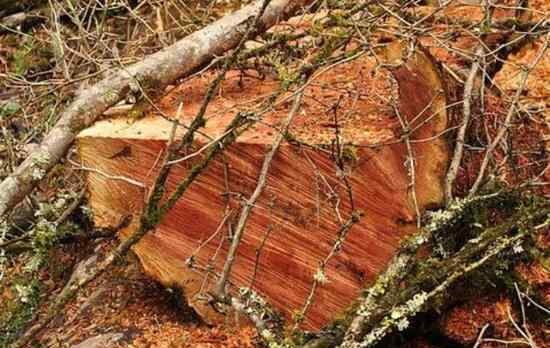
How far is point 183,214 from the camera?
107 inches

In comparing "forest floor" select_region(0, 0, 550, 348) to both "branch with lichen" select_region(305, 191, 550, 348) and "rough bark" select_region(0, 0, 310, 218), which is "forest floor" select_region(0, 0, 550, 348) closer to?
"branch with lichen" select_region(305, 191, 550, 348)

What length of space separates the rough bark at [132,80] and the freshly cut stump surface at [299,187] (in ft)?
0.28

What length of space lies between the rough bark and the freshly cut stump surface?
86mm

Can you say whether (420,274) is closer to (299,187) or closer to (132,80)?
Answer: (299,187)

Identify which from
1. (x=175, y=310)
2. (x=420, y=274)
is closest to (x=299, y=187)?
(x=420, y=274)

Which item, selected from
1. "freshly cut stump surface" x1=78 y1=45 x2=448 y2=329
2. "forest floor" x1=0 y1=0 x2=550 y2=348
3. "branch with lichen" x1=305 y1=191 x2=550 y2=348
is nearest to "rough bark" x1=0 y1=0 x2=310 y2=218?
"freshly cut stump surface" x1=78 y1=45 x2=448 y2=329

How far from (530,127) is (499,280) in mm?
688

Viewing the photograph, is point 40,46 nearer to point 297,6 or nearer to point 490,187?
point 297,6

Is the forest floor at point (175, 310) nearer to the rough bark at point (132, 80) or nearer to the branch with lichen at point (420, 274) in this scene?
the branch with lichen at point (420, 274)

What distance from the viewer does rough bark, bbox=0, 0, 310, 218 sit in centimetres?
267

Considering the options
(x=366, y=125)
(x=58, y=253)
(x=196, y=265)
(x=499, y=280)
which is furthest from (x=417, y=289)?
(x=58, y=253)

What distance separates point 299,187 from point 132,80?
871 millimetres

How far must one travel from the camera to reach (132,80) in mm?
2873

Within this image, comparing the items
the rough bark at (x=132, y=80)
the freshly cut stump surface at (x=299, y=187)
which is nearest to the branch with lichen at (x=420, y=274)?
the freshly cut stump surface at (x=299, y=187)
